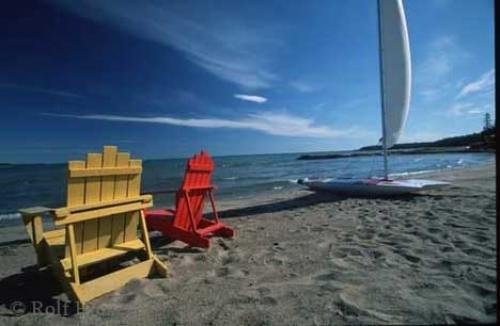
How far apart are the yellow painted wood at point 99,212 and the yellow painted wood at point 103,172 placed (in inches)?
13.6

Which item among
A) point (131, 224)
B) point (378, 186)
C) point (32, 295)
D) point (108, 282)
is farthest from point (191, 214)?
Answer: point (378, 186)

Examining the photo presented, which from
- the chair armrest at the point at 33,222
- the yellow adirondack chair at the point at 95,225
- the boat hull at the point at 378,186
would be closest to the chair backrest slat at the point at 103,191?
the yellow adirondack chair at the point at 95,225

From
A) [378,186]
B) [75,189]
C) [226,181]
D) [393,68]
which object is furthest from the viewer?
[226,181]

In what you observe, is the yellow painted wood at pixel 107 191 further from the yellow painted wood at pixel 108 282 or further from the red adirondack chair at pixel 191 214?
the red adirondack chair at pixel 191 214

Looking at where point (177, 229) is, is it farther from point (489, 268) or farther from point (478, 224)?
point (478, 224)

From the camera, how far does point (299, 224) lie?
6484 millimetres

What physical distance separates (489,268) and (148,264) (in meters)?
3.30

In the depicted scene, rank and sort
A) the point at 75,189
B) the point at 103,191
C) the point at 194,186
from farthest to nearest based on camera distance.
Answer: the point at 194,186 < the point at 103,191 < the point at 75,189

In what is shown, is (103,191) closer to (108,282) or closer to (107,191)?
(107,191)

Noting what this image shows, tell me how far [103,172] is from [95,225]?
1.91 ft

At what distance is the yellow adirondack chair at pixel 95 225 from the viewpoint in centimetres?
339

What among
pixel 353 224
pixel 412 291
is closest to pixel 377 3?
pixel 353 224

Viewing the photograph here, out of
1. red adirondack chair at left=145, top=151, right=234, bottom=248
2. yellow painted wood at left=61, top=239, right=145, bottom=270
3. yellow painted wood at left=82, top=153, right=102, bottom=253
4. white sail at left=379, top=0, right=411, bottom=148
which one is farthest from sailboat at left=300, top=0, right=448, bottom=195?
yellow painted wood at left=82, top=153, right=102, bottom=253

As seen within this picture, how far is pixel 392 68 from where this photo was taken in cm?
1172
